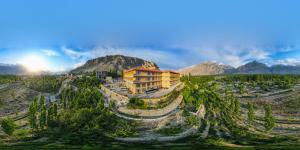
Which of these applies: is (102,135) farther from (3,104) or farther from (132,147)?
(3,104)

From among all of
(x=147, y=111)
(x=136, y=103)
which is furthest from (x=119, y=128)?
(x=136, y=103)

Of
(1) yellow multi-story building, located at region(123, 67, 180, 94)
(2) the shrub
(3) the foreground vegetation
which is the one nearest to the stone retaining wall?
(2) the shrub

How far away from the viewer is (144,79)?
135 meters

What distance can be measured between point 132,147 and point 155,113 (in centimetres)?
3271

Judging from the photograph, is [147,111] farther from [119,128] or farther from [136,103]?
[119,128]

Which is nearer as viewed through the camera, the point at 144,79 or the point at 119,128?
the point at 119,128

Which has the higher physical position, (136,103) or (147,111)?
(136,103)

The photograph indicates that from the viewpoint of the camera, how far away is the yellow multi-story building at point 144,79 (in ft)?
415

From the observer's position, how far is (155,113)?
91.9m

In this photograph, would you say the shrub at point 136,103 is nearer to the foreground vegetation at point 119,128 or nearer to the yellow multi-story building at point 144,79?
the foreground vegetation at point 119,128

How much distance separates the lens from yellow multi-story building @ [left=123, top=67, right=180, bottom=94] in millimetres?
126500

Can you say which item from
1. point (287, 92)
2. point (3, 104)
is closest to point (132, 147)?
point (3, 104)

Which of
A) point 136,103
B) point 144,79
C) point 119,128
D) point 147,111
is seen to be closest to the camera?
point 119,128

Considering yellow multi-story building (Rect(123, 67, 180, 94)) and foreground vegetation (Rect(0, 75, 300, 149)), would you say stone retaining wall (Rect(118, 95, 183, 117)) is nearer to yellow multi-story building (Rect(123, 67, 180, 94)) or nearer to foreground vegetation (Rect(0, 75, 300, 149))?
foreground vegetation (Rect(0, 75, 300, 149))
